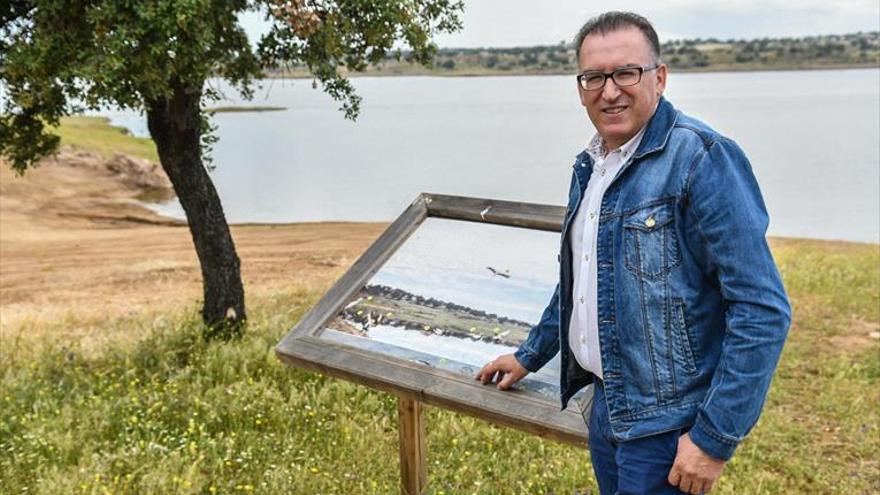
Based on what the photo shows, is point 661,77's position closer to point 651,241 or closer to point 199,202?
point 651,241

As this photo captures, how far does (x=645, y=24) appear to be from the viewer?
7.37ft

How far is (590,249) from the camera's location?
2379mm

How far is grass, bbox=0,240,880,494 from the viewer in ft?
16.3

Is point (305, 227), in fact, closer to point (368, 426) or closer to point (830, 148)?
point (368, 426)

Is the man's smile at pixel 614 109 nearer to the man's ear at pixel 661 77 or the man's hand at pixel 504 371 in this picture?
the man's ear at pixel 661 77

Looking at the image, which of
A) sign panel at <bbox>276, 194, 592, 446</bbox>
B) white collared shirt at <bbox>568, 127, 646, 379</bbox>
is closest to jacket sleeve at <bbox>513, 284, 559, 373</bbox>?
sign panel at <bbox>276, 194, 592, 446</bbox>

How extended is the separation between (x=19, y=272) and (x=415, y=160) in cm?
2738

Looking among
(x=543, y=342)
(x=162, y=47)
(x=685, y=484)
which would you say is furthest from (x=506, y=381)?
(x=162, y=47)

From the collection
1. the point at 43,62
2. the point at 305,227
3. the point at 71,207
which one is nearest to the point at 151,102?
the point at 43,62

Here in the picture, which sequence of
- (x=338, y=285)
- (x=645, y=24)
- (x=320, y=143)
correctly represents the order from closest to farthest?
(x=645, y=24) → (x=338, y=285) → (x=320, y=143)

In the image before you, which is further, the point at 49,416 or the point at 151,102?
the point at 151,102

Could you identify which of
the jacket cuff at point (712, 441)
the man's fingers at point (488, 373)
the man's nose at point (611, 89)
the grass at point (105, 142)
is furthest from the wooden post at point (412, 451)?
the grass at point (105, 142)

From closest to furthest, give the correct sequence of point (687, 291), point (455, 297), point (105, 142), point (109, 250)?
1. point (687, 291)
2. point (455, 297)
3. point (109, 250)
4. point (105, 142)

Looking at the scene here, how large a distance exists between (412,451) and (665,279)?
2507 millimetres
